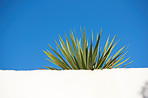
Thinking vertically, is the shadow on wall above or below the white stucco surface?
below

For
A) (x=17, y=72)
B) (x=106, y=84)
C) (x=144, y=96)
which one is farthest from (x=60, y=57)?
(x=144, y=96)

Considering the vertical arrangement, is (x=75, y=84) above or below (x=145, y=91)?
above

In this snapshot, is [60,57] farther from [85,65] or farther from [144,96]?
[144,96]

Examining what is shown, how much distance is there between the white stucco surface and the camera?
1.17 metres

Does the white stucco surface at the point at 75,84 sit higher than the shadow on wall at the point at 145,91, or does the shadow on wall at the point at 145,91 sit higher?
the white stucco surface at the point at 75,84

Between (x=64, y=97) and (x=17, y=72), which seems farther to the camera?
(x=17, y=72)

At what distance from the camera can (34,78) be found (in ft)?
4.07

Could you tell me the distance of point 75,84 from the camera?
1.20 m

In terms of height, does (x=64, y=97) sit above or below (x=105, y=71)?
below

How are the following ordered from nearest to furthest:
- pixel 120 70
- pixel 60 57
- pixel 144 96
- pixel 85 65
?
pixel 144 96, pixel 120 70, pixel 85 65, pixel 60 57

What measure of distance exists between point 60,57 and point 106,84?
130 centimetres

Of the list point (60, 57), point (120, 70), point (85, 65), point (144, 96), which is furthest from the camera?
point (60, 57)

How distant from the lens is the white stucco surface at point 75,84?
1169 millimetres

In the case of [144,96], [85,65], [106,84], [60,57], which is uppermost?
[60,57]
